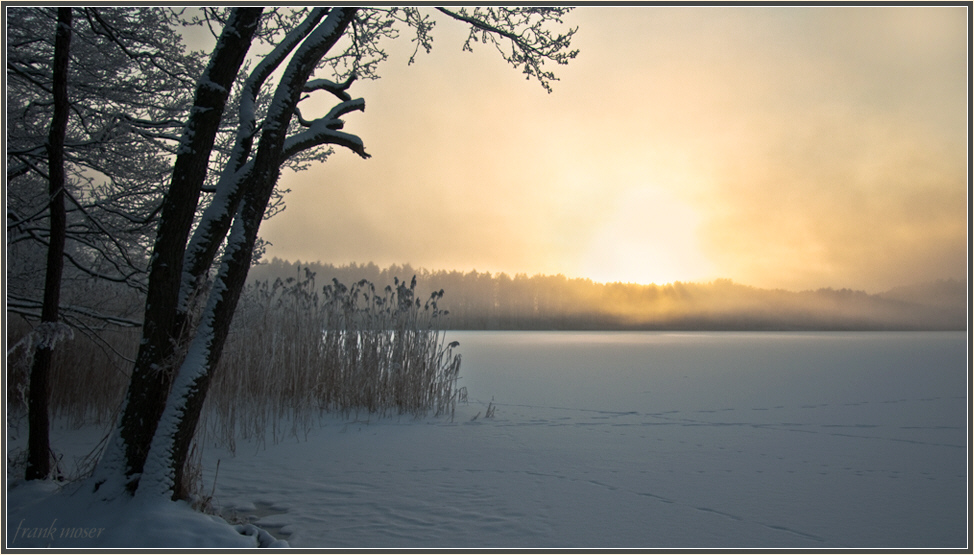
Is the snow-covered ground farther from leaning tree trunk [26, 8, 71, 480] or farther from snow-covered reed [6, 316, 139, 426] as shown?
snow-covered reed [6, 316, 139, 426]

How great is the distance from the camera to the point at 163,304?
8.34 ft

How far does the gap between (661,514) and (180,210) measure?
268 centimetres

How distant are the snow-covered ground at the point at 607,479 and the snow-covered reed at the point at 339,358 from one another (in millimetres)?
353

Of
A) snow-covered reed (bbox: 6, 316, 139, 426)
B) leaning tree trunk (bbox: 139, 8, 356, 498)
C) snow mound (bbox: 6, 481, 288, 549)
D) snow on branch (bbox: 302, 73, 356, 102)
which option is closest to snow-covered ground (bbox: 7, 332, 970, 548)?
snow mound (bbox: 6, 481, 288, 549)

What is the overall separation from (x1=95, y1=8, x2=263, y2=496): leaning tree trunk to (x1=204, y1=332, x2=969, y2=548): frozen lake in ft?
2.14

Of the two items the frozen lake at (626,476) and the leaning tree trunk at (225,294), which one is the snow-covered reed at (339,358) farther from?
the leaning tree trunk at (225,294)

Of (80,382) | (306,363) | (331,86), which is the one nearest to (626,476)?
(331,86)

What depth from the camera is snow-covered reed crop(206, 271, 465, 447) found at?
5.90 metres

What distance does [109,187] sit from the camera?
5289 mm

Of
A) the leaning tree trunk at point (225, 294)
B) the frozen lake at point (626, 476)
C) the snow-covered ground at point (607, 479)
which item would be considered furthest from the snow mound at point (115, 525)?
the frozen lake at point (626, 476)

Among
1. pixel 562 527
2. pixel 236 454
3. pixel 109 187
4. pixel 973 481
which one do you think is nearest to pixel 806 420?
pixel 973 481

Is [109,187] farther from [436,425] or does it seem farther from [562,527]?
[562,527]

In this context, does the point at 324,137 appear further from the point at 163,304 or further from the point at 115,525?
the point at 115,525

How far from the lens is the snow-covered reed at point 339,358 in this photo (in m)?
5.90
